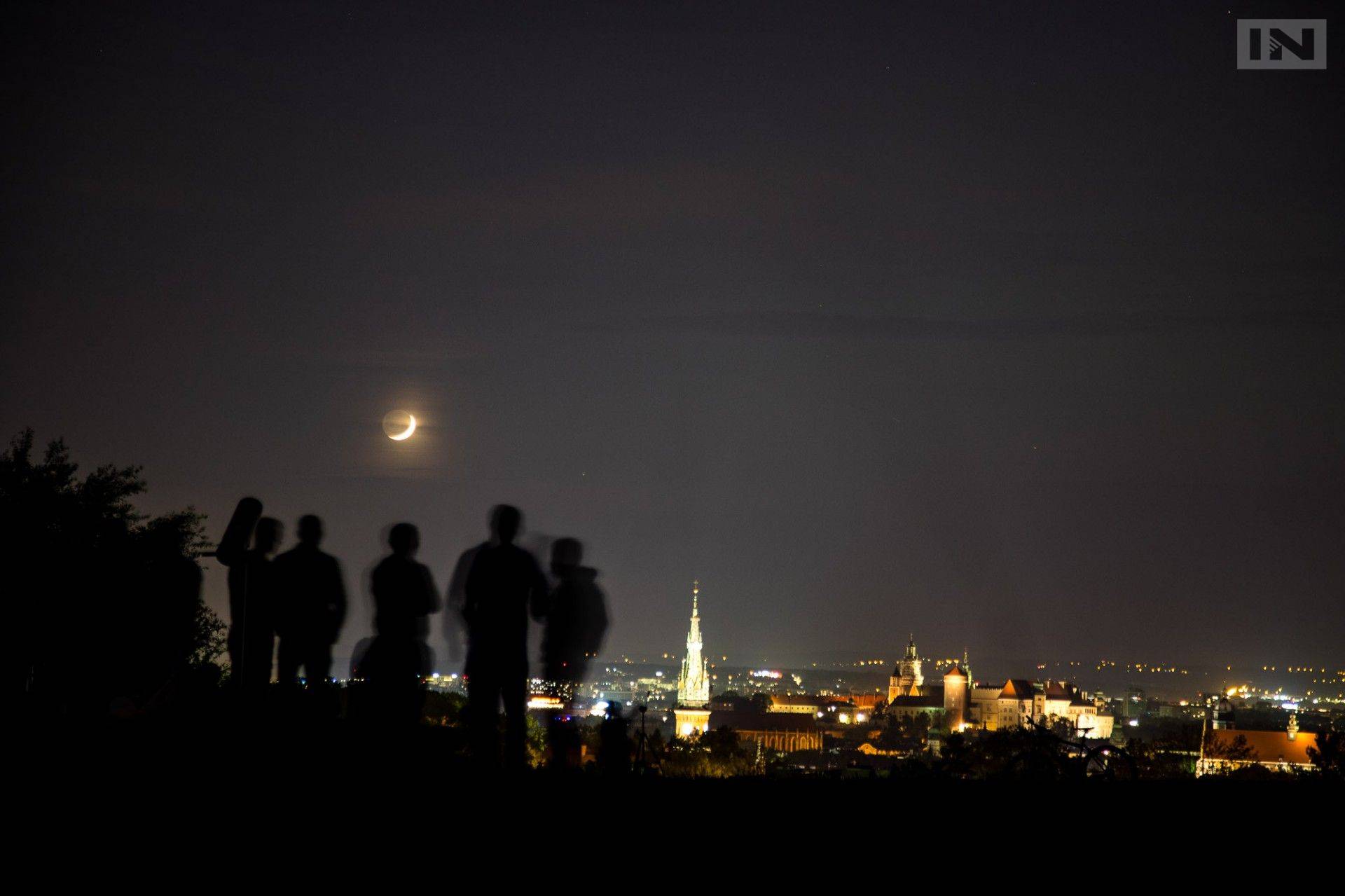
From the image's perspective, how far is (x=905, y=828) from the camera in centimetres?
762

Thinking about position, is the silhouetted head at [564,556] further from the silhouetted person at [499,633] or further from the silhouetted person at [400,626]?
the silhouetted person at [400,626]

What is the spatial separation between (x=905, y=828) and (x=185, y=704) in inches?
250

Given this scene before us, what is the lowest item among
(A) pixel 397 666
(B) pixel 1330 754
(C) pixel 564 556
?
(B) pixel 1330 754

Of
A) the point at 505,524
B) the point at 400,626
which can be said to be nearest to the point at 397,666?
the point at 400,626

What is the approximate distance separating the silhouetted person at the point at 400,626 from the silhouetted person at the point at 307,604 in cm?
83

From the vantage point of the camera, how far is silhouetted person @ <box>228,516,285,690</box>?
11.3 m

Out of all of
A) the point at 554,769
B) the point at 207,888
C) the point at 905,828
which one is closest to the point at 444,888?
the point at 207,888

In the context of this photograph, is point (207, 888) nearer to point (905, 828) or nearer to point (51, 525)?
point (905, 828)

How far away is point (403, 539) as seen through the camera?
1108 cm

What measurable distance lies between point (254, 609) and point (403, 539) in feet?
5.32

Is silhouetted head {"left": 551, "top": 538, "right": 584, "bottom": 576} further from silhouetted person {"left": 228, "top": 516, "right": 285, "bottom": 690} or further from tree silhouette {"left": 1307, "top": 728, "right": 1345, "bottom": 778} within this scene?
tree silhouette {"left": 1307, "top": 728, "right": 1345, "bottom": 778}

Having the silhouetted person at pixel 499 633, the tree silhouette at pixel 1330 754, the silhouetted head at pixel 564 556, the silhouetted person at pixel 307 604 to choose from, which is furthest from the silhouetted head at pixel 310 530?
the tree silhouette at pixel 1330 754

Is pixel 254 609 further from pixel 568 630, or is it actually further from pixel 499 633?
pixel 568 630

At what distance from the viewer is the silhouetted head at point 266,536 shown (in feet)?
37.9
